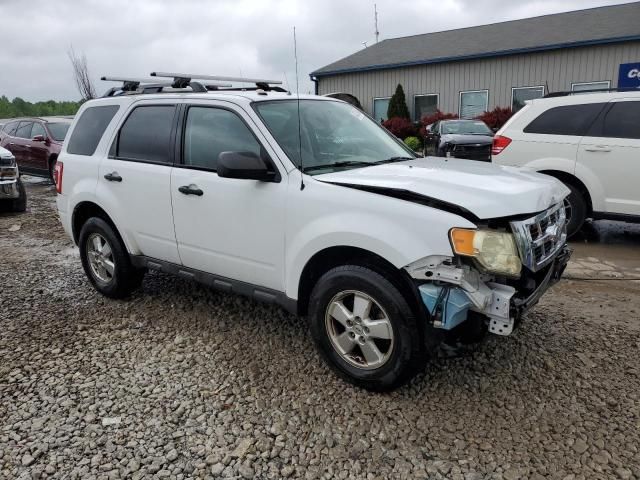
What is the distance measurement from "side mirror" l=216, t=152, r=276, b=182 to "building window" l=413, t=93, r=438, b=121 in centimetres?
1887

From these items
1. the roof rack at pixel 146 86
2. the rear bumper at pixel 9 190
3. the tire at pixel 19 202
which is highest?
the roof rack at pixel 146 86

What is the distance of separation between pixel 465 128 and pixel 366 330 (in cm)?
1220

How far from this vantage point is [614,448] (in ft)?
8.86

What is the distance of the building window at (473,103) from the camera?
775 inches

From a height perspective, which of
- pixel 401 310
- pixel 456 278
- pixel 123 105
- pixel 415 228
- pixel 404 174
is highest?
pixel 123 105

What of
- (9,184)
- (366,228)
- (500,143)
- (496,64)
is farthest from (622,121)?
(496,64)

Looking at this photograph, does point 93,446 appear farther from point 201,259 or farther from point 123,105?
point 123,105

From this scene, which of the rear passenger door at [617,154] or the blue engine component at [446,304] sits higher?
the rear passenger door at [617,154]

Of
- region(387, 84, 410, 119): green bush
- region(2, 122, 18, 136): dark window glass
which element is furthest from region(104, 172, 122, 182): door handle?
region(387, 84, 410, 119): green bush

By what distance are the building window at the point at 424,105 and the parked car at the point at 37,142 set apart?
13.2 meters

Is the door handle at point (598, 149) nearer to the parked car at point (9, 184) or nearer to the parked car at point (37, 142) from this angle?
the parked car at point (9, 184)

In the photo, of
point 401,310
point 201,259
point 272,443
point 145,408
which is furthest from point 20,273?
point 401,310

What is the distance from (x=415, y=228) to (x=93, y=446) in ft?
6.82

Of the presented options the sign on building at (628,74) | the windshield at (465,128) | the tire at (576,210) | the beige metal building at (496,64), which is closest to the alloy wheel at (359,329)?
the tire at (576,210)
